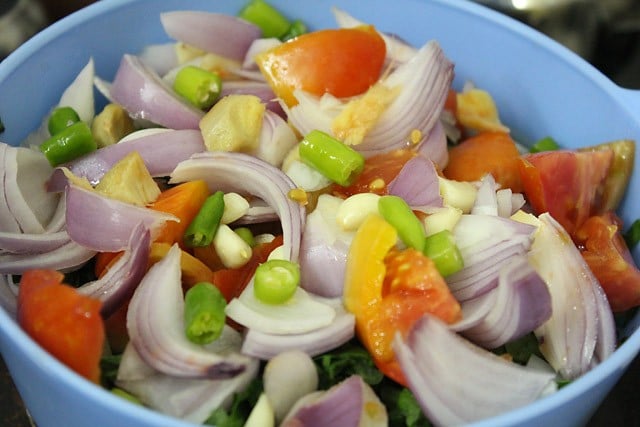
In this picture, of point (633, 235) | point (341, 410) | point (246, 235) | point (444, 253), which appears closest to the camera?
point (341, 410)

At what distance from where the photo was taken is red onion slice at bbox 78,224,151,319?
2.89 ft

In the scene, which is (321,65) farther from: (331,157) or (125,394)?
(125,394)

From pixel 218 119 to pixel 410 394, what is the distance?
0.46m

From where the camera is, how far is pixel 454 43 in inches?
54.3

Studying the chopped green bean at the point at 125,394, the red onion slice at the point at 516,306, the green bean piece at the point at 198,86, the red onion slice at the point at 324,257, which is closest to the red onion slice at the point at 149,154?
the green bean piece at the point at 198,86

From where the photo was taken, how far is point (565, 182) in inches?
43.6

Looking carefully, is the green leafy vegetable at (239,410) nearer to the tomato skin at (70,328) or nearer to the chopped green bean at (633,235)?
the tomato skin at (70,328)

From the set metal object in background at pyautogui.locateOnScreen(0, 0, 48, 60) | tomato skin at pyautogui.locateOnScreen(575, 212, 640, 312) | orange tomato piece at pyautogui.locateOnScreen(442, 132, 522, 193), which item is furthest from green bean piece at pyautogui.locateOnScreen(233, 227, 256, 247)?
metal object in background at pyautogui.locateOnScreen(0, 0, 48, 60)

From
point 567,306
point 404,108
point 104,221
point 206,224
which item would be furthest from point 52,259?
point 567,306

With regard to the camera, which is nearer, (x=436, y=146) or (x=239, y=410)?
(x=239, y=410)

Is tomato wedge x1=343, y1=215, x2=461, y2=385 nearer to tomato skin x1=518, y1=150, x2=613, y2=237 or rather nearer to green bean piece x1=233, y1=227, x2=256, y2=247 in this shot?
green bean piece x1=233, y1=227, x2=256, y2=247

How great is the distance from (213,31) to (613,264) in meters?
0.71

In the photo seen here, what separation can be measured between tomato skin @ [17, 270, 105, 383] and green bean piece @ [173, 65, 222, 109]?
450mm

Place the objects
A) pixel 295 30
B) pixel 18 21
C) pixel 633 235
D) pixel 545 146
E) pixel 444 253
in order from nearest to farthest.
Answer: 1. pixel 444 253
2. pixel 633 235
3. pixel 545 146
4. pixel 295 30
5. pixel 18 21
